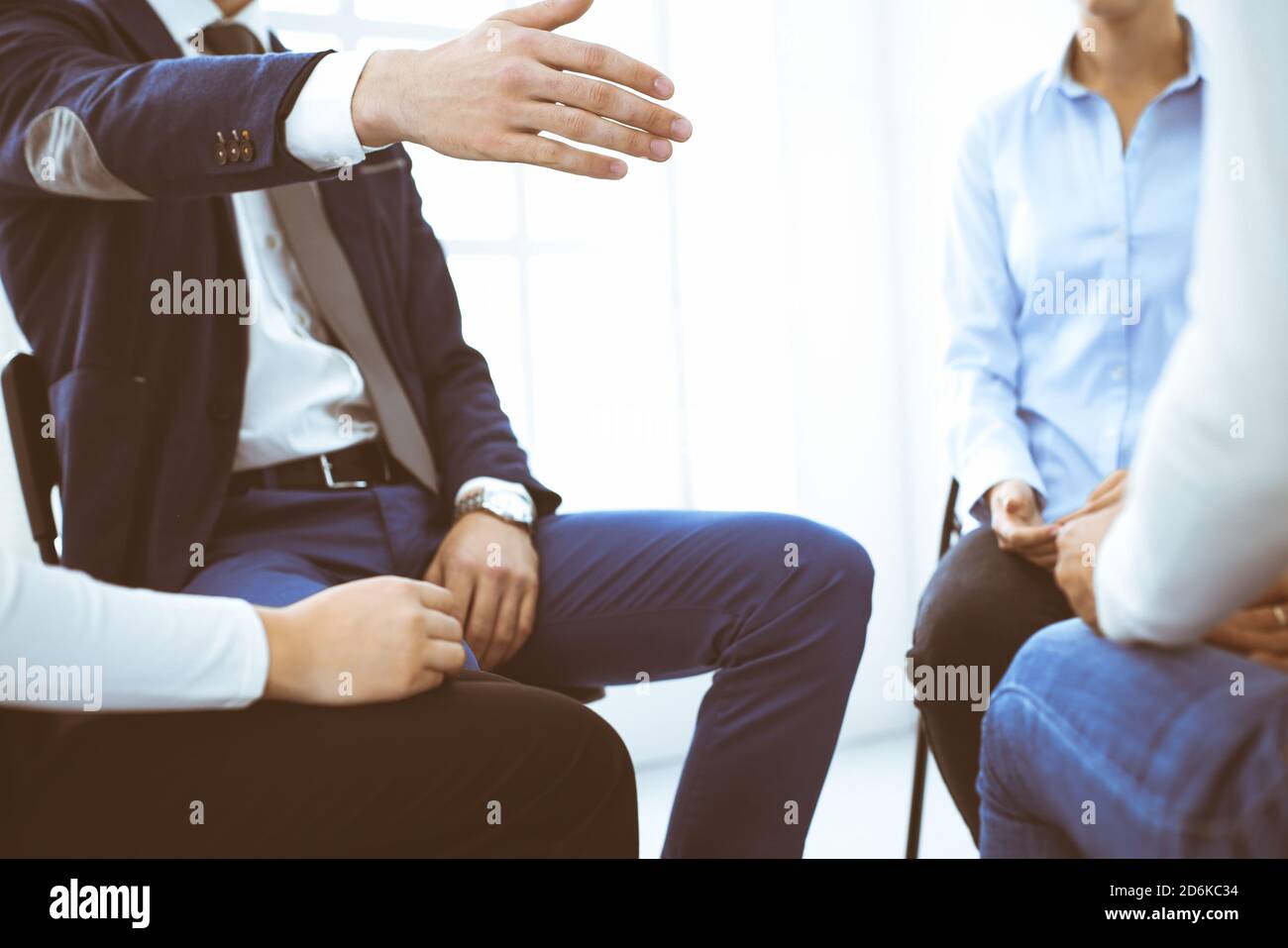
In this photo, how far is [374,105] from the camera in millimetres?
811

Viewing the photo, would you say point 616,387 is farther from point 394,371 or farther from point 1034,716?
point 1034,716

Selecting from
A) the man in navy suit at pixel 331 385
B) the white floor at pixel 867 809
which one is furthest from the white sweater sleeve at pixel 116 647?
the white floor at pixel 867 809

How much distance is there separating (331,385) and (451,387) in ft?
0.66

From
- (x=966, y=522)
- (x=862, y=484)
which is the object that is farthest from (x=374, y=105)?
(x=862, y=484)

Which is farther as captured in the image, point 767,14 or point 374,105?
point 767,14

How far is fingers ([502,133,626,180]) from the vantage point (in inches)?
31.0

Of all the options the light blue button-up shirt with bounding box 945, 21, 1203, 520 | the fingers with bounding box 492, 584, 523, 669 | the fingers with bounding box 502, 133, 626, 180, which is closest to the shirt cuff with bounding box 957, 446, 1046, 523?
the light blue button-up shirt with bounding box 945, 21, 1203, 520

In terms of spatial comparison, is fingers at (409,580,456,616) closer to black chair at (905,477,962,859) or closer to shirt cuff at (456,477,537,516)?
shirt cuff at (456,477,537,516)

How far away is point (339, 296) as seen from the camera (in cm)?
118

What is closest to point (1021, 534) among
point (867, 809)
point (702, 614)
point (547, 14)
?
point (702, 614)

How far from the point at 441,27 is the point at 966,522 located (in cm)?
182

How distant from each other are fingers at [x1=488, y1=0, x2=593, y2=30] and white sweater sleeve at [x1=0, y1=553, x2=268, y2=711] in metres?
0.50

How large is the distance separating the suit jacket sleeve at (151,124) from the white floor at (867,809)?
5.05ft
